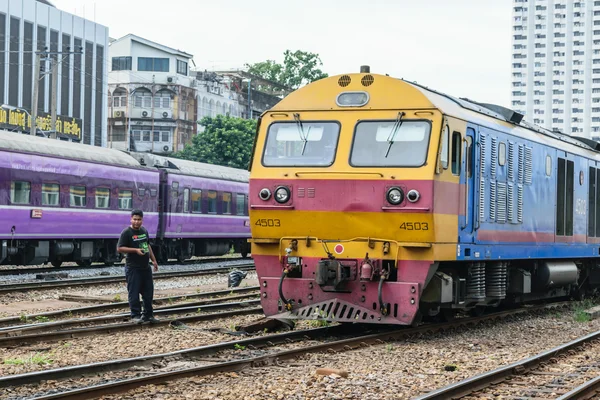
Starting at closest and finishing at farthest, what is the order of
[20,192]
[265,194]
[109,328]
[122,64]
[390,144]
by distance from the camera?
[390,144] → [109,328] → [265,194] → [20,192] → [122,64]

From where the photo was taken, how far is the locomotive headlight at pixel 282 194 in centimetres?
1306

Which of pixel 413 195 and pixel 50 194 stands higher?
pixel 50 194

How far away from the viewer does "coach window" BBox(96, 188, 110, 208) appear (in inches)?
1093

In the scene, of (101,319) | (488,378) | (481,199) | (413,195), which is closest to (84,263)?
(101,319)

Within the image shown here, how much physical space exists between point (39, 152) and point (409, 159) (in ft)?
48.8

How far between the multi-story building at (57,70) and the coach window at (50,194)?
1146 inches

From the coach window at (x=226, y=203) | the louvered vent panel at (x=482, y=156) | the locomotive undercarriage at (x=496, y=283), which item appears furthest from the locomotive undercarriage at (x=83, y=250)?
the louvered vent panel at (x=482, y=156)

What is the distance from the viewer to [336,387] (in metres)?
9.10

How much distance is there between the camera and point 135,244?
13820mm

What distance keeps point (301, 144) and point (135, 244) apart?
2711mm

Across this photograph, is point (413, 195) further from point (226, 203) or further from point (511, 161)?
point (226, 203)

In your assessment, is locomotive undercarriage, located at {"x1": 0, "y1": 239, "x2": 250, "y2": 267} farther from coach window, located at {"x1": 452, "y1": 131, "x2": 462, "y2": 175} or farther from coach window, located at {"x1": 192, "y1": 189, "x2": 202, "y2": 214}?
coach window, located at {"x1": 452, "y1": 131, "x2": 462, "y2": 175}

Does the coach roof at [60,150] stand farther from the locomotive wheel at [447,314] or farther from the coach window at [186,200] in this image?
the locomotive wheel at [447,314]

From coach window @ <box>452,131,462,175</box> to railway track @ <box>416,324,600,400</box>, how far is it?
2.63 metres
